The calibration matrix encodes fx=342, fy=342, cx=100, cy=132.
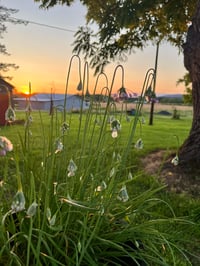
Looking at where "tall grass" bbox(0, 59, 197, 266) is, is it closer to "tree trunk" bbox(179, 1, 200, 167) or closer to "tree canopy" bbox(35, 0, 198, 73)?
"tree trunk" bbox(179, 1, 200, 167)

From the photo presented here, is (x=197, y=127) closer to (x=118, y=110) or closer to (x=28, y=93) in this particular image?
(x=118, y=110)

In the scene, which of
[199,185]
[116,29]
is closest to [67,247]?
[199,185]

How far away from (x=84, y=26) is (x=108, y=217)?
614cm

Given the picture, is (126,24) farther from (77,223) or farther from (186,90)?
(77,223)

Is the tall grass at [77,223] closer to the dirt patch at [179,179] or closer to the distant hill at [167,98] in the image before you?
the distant hill at [167,98]

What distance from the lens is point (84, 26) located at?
708cm

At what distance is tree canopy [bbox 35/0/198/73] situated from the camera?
6.20 meters

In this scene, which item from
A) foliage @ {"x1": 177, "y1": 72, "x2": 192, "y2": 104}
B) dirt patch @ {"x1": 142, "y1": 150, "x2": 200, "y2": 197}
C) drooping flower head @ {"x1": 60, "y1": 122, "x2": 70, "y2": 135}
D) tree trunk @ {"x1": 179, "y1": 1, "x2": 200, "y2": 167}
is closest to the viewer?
drooping flower head @ {"x1": 60, "y1": 122, "x2": 70, "y2": 135}

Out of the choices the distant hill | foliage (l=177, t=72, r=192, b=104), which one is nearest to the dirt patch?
the distant hill

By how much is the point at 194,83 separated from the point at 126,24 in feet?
8.16

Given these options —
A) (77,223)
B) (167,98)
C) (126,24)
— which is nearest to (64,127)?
(77,223)

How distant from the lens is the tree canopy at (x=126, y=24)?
6.20m

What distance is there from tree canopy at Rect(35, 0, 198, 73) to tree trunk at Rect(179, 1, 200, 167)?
2206 mm

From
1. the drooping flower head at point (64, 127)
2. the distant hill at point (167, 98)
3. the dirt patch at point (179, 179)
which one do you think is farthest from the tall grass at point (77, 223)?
the dirt patch at point (179, 179)
